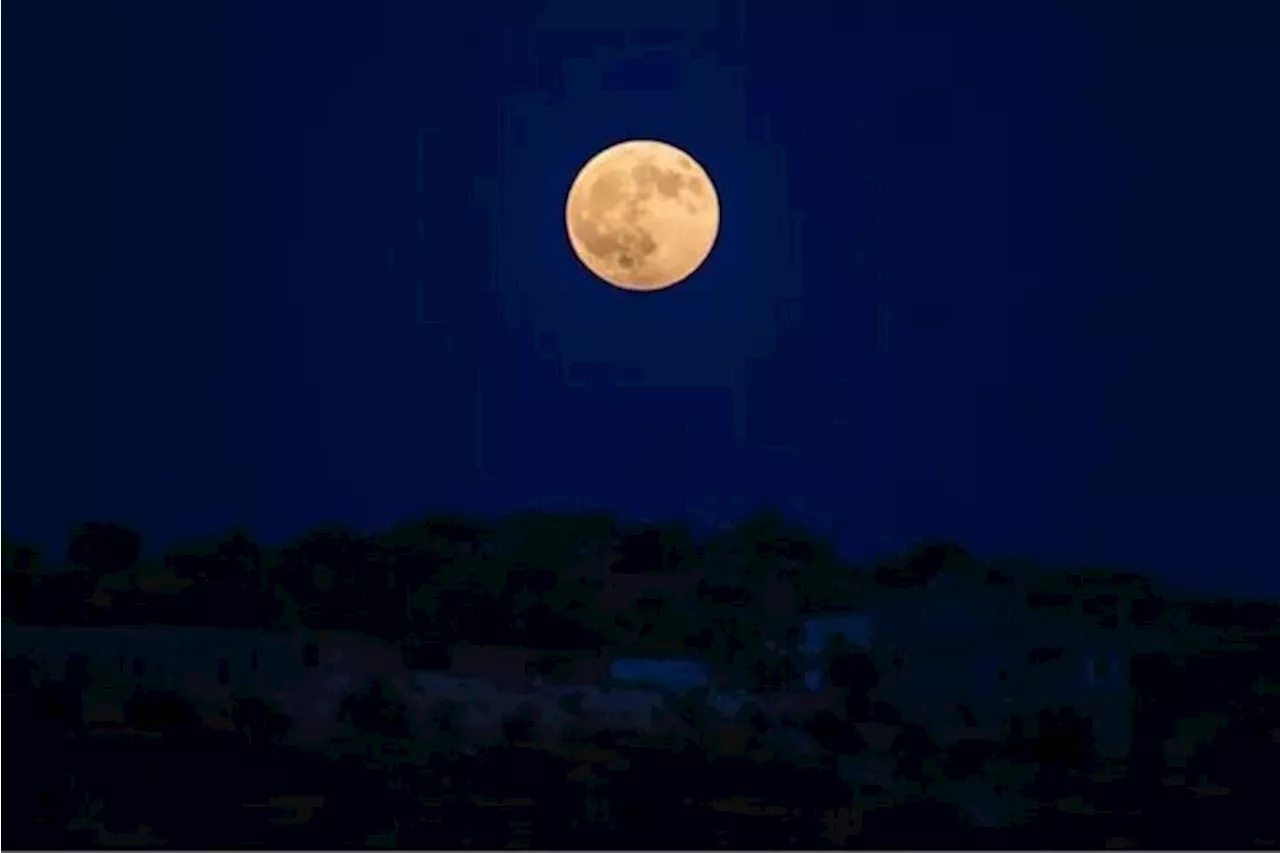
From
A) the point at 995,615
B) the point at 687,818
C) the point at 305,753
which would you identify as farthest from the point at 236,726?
the point at 995,615

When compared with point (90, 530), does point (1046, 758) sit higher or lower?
lower

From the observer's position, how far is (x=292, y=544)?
17844 mm

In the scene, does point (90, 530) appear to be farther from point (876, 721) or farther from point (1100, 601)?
point (1100, 601)

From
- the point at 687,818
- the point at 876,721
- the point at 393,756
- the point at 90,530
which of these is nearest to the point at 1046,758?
the point at 876,721

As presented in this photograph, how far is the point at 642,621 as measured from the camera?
16031 millimetres

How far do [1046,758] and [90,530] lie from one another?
11.1 metres

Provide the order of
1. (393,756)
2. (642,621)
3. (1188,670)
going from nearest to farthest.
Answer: (393,756)
(1188,670)
(642,621)

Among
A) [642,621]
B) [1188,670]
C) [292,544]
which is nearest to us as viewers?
[1188,670]

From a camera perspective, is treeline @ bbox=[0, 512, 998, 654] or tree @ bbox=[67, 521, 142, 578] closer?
treeline @ bbox=[0, 512, 998, 654]

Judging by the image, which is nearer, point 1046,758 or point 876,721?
point 1046,758

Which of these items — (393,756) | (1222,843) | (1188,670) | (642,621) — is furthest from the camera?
(642,621)

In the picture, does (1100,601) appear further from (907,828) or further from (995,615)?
(907,828)

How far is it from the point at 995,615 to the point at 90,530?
9978 mm

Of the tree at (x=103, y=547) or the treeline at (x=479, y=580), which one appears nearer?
the treeline at (x=479, y=580)
